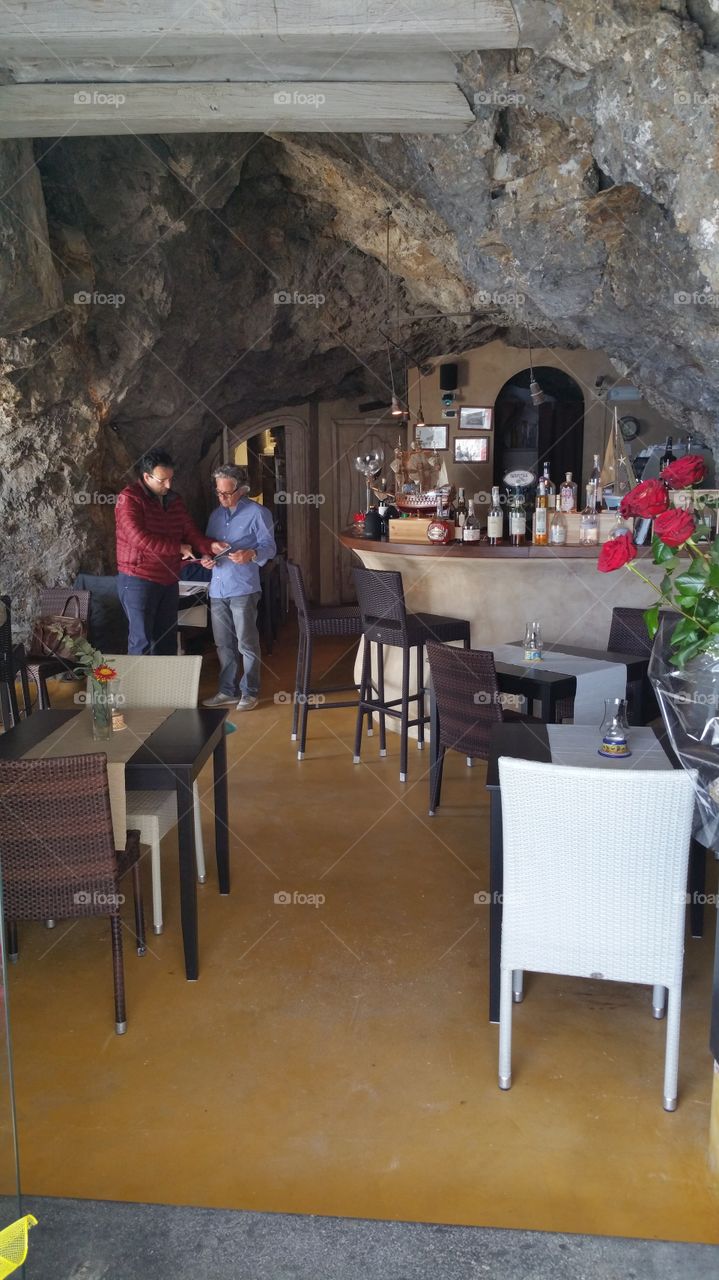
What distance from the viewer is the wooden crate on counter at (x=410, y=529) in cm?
594

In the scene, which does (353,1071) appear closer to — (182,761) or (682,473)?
(182,761)

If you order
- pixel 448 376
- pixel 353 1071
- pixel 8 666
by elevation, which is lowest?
pixel 353 1071

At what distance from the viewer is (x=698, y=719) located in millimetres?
2715

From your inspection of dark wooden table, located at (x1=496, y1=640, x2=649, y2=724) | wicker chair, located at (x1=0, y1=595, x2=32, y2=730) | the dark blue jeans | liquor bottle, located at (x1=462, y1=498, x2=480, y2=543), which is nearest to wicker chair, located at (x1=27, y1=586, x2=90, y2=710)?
wicker chair, located at (x1=0, y1=595, x2=32, y2=730)

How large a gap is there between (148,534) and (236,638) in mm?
1027

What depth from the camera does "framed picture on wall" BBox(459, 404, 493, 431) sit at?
10500 millimetres

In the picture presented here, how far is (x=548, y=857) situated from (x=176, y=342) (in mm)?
6577

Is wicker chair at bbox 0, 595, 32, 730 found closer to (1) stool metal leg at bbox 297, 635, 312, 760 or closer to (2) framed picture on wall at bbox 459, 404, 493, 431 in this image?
(1) stool metal leg at bbox 297, 635, 312, 760

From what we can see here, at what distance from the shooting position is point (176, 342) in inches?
313

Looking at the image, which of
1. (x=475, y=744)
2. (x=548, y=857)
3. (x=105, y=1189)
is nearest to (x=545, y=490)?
(x=475, y=744)

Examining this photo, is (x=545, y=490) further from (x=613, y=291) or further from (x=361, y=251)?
(x=361, y=251)

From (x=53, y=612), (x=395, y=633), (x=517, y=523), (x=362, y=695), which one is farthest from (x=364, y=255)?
(x=362, y=695)

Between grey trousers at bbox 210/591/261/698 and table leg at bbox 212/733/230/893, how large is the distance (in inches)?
110

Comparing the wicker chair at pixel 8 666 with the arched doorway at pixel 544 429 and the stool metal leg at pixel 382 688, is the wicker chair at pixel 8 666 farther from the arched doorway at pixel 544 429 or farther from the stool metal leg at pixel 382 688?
the arched doorway at pixel 544 429
